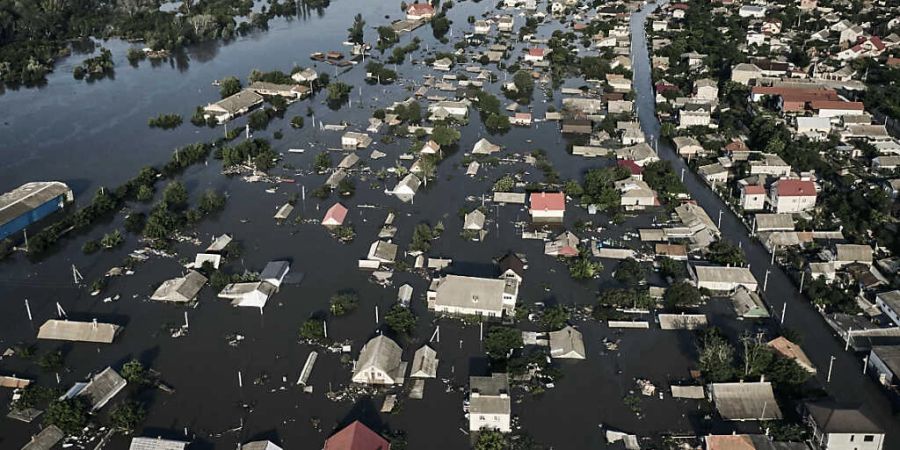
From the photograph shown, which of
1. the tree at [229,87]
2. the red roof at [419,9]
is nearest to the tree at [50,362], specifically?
the tree at [229,87]

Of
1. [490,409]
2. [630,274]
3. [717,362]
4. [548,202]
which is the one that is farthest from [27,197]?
[717,362]

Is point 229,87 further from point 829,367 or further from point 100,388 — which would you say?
point 829,367

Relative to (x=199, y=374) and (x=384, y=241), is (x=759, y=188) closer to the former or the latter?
(x=384, y=241)

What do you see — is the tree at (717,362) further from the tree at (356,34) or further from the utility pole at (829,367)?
the tree at (356,34)

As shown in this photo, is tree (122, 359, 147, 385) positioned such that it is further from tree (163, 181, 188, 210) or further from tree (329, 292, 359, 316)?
tree (163, 181, 188, 210)

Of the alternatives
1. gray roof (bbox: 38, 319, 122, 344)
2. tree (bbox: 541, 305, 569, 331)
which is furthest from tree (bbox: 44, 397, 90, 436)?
tree (bbox: 541, 305, 569, 331)

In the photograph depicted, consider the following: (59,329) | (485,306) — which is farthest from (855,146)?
(59,329)
